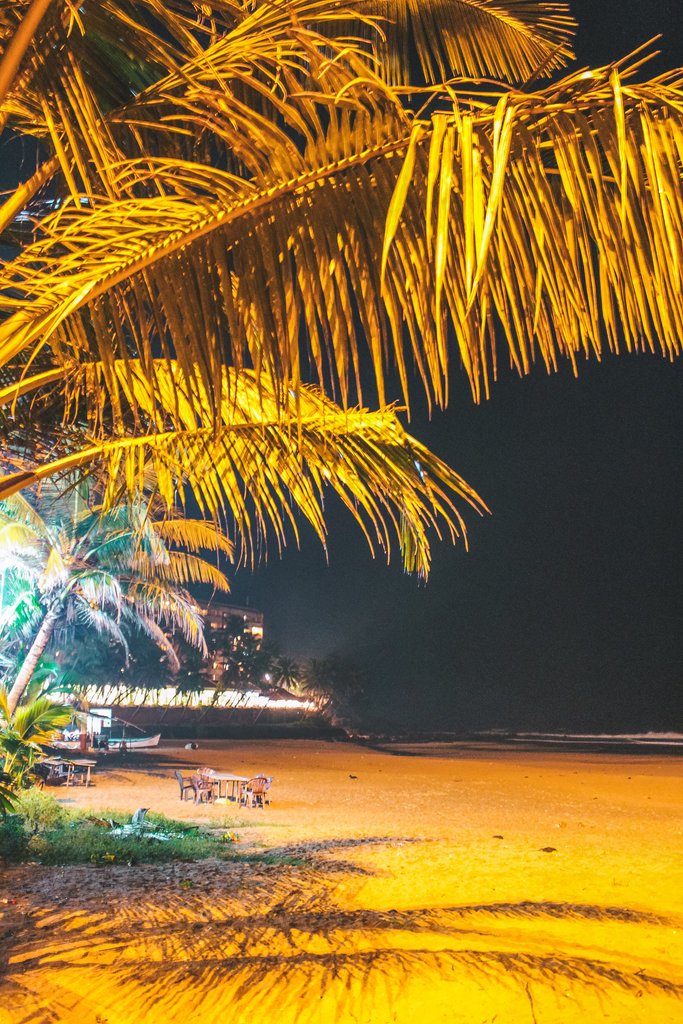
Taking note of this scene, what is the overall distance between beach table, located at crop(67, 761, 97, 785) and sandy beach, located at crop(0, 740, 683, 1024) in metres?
2.98

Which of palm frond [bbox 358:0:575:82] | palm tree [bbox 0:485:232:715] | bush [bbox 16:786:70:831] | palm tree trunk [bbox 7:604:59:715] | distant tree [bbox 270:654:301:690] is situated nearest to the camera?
palm frond [bbox 358:0:575:82]

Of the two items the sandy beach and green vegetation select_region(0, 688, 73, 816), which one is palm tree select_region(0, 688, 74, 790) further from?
the sandy beach

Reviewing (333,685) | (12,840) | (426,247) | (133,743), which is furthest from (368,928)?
(333,685)

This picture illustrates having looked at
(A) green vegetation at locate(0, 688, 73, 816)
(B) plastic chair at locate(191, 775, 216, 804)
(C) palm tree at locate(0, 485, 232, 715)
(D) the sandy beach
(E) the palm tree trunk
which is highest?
(C) palm tree at locate(0, 485, 232, 715)

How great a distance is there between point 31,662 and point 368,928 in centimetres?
870

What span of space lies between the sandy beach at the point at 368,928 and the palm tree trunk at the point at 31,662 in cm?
259

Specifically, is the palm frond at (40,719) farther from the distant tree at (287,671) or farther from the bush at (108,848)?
the distant tree at (287,671)

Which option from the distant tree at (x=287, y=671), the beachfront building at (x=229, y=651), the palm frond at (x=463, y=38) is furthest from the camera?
the distant tree at (x=287, y=671)

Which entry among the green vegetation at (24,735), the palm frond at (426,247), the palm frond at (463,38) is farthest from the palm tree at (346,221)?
the green vegetation at (24,735)

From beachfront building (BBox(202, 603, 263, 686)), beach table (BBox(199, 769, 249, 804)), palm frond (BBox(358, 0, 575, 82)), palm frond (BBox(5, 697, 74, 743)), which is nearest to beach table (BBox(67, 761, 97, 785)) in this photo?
beach table (BBox(199, 769, 249, 804))

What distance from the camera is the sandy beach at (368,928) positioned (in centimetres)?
Result: 447

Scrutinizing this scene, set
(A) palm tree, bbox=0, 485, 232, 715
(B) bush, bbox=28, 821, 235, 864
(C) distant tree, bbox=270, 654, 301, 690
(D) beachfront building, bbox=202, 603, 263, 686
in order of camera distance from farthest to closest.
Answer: (C) distant tree, bbox=270, 654, 301, 690
(D) beachfront building, bbox=202, 603, 263, 686
(A) palm tree, bbox=0, 485, 232, 715
(B) bush, bbox=28, 821, 235, 864

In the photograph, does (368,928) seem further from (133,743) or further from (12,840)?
(133,743)

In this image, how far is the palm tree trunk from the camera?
11671 mm
